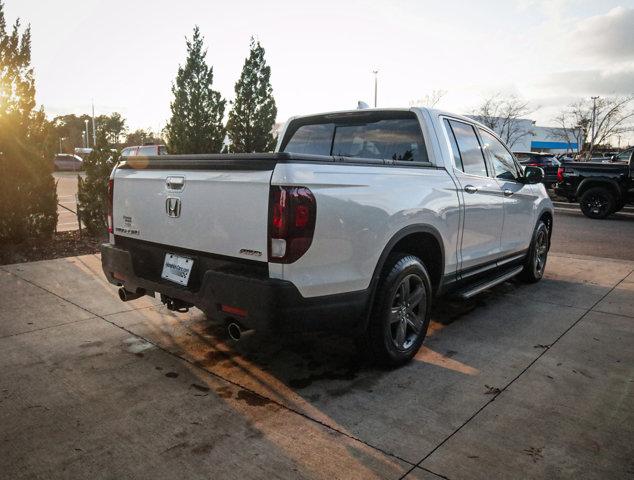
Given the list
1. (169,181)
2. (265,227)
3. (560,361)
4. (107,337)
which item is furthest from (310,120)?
(560,361)

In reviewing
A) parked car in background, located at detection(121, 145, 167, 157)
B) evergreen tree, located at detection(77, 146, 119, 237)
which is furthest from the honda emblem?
parked car in background, located at detection(121, 145, 167, 157)

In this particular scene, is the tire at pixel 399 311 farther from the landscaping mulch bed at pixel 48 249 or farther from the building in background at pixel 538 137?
the building in background at pixel 538 137

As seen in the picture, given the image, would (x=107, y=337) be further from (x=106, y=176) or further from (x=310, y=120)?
(x=106, y=176)

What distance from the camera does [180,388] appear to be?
3.01 meters

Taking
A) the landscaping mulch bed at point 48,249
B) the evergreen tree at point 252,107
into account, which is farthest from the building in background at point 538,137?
the landscaping mulch bed at point 48,249

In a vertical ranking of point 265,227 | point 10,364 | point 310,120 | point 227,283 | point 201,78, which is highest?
point 201,78

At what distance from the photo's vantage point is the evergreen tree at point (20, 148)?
21.9ft

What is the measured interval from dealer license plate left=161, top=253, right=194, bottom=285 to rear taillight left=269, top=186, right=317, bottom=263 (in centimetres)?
72

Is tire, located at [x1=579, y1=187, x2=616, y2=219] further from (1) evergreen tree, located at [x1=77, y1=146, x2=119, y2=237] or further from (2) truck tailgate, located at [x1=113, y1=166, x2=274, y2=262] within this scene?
(2) truck tailgate, located at [x1=113, y1=166, x2=274, y2=262]

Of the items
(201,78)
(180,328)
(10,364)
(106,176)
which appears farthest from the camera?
(201,78)

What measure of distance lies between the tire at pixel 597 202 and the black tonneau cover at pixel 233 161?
39.1 feet

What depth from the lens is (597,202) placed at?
44.0 feet

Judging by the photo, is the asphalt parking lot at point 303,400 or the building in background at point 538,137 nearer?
the asphalt parking lot at point 303,400

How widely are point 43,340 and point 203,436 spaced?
2.03 m
